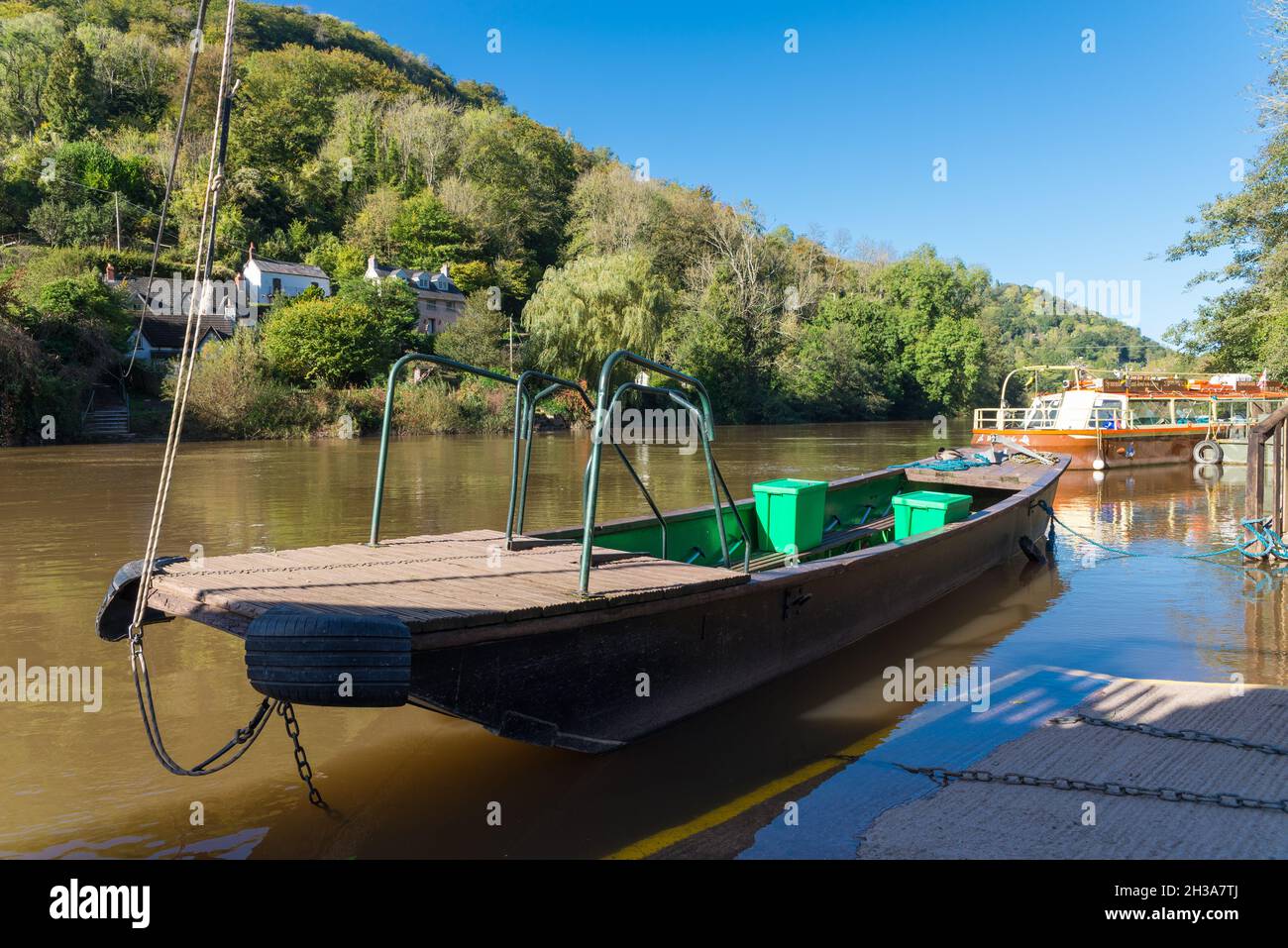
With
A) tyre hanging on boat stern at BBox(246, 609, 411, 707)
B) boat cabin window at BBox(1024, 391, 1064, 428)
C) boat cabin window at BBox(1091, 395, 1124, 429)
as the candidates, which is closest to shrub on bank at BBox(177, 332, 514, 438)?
boat cabin window at BBox(1024, 391, 1064, 428)

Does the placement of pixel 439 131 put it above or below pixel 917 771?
above

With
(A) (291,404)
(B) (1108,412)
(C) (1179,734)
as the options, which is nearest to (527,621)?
(C) (1179,734)

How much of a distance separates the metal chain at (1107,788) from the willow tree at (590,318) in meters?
37.7

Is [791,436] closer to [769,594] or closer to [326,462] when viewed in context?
[326,462]

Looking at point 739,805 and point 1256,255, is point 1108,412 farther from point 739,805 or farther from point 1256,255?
→ point 739,805

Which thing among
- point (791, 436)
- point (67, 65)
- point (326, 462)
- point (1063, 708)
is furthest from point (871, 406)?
point (67, 65)

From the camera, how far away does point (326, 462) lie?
24594mm

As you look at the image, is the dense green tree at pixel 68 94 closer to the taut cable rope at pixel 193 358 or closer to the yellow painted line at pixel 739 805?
the taut cable rope at pixel 193 358

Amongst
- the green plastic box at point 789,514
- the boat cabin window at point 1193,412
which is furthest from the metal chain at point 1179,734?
the boat cabin window at point 1193,412

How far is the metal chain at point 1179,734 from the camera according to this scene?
4.91 m

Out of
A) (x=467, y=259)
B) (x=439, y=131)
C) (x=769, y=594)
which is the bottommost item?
(x=769, y=594)

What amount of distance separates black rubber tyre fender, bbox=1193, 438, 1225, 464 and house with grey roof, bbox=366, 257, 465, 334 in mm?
39452

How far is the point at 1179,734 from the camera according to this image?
5160 mm

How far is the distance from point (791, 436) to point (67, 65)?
59619mm
